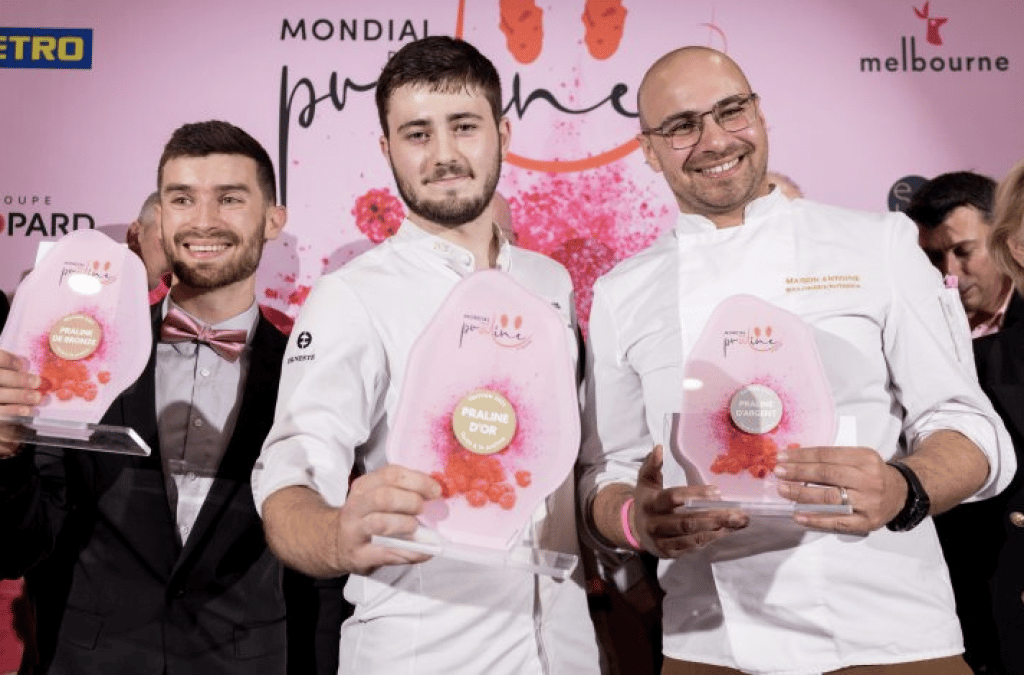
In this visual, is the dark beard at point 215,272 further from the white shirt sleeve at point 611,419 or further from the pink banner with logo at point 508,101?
the white shirt sleeve at point 611,419

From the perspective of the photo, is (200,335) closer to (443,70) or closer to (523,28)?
(443,70)

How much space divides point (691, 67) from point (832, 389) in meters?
0.68

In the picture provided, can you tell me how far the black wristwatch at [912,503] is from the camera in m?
1.54

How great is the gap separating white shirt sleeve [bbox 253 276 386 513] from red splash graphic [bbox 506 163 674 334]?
0.97 m

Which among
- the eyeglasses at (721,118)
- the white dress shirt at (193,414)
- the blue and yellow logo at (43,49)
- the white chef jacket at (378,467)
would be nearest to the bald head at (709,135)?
the eyeglasses at (721,118)

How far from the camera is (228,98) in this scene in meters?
2.82

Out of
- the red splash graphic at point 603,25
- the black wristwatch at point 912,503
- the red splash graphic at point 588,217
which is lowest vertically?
the black wristwatch at point 912,503

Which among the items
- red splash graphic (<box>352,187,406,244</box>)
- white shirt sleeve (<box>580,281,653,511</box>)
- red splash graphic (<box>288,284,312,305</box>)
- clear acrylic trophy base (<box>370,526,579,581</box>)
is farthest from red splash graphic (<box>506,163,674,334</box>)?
clear acrylic trophy base (<box>370,526,579,581</box>)

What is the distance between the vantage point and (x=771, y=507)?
4.84 ft

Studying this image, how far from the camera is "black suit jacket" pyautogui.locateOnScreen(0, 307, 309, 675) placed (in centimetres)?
208

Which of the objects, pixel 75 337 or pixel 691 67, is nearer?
pixel 75 337

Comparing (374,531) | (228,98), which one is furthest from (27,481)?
(228,98)

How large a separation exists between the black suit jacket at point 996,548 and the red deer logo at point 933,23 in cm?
95

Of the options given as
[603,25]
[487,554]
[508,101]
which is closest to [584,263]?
[508,101]
